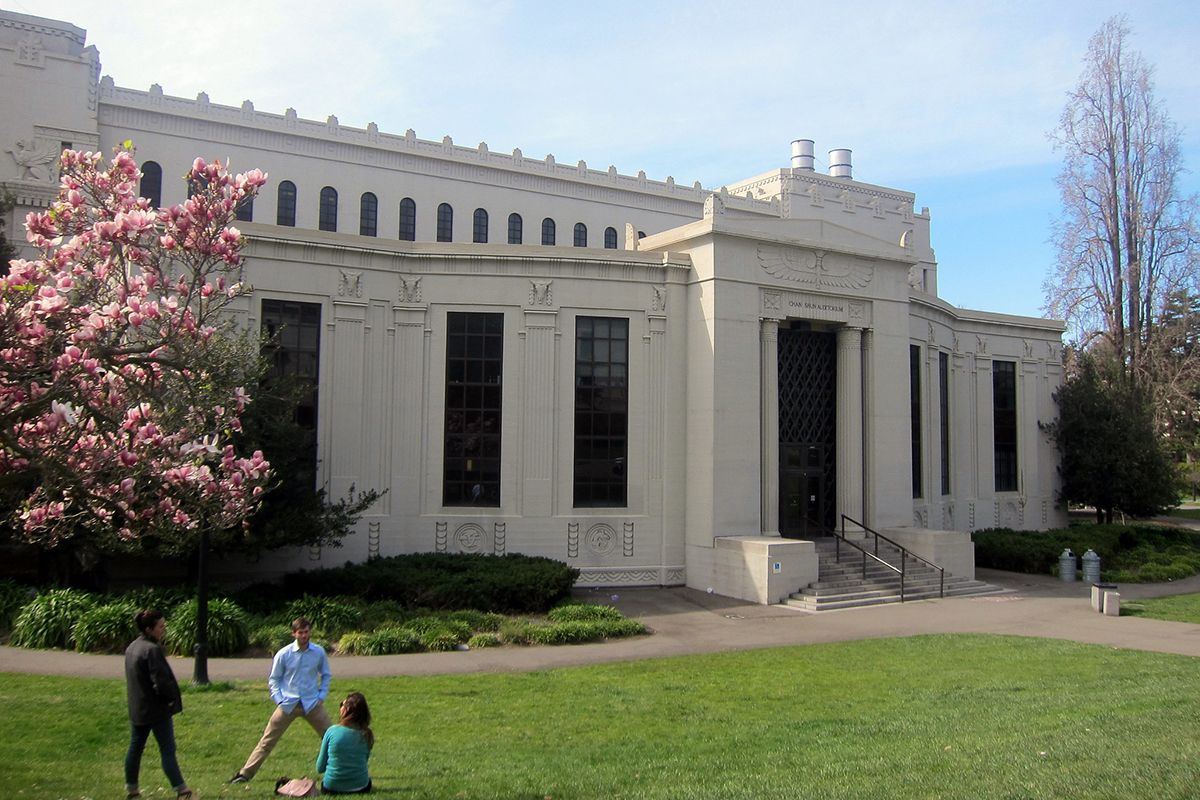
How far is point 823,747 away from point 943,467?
26.1 metres

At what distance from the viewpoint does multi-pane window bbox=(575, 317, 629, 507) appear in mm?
25266

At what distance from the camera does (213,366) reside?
27.3 ft

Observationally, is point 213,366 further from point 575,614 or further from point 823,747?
point 575,614

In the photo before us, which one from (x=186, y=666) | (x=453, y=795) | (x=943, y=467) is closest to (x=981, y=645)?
(x=453, y=795)

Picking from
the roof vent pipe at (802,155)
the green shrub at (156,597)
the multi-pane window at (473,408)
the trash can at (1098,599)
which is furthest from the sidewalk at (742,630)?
the roof vent pipe at (802,155)

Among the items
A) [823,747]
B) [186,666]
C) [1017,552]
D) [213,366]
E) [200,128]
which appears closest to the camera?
[213,366]

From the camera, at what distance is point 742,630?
19344mm

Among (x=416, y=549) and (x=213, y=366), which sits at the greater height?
(x=213, y=366)

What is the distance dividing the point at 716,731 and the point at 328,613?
9760mm

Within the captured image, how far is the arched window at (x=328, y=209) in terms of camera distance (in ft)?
127

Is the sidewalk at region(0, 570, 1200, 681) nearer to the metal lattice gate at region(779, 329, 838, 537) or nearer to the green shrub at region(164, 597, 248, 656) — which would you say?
the green shrub at region(164, 597, 248, 656)

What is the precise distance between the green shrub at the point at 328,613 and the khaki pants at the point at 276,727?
827 centimetres

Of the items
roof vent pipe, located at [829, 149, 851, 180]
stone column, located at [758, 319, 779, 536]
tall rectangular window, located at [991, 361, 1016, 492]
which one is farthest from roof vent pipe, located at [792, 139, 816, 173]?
stone column, located at [758, 319, 779, 536]

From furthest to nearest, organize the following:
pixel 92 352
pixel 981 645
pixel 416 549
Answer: pixel 416 549 < pixel 981 645 < pixel 92 352
